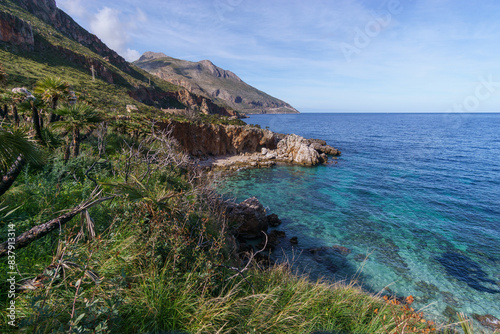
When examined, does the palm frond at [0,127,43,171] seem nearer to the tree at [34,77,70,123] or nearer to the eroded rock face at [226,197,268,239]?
the tree at [34,77,70,123]

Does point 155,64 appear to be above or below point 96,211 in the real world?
above

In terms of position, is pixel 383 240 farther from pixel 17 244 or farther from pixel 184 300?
pixel 17 244

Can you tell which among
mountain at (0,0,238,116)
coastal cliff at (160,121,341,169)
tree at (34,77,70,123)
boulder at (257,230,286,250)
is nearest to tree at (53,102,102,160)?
tree at (34,77,70,123)

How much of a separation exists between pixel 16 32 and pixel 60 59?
632 cm

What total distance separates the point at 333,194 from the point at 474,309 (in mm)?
13086

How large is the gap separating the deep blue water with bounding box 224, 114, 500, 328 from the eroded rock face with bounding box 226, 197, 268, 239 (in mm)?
2127

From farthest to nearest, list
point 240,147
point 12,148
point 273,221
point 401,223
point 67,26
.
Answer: point 67,26 < point 240,147 < point 401,223 < point 273,221 < point 12,148

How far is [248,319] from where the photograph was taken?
3.10 metres

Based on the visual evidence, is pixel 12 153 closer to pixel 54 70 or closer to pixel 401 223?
pixel 401 223

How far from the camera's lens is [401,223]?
16.1 m

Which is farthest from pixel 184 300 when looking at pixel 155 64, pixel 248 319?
pixel 155 64

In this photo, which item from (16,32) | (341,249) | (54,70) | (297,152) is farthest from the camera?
(16,32)

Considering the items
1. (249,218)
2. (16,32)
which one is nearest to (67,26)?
(16,32)

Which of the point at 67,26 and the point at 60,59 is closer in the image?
the point at 60,59
